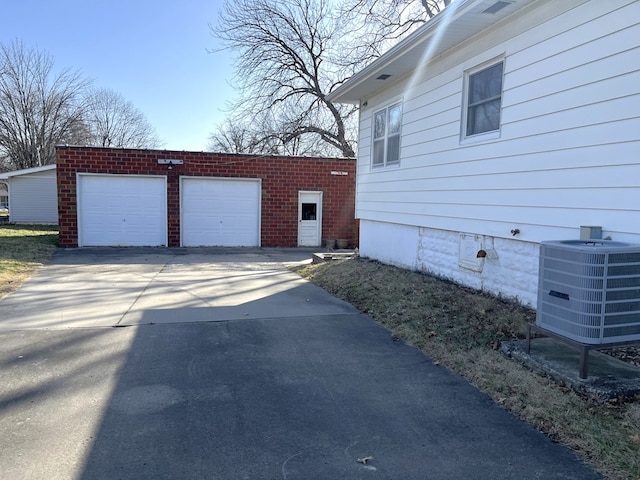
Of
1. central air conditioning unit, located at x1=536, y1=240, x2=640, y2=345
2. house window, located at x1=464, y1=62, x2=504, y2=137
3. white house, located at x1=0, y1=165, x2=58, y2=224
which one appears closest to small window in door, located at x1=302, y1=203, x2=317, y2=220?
house window, located at x1=464, y1=62, x2=504, y2=137

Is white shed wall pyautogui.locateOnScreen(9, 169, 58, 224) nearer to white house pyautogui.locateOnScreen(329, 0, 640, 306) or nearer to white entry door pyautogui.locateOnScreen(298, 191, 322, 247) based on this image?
white entry door pyautogui.locateOnScreen(298, 191, 322, 247)

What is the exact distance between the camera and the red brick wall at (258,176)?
14906 mm

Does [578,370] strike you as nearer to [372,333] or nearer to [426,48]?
[372,333]

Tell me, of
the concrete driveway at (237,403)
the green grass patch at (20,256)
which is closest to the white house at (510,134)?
the concrete driveway at (237,403)

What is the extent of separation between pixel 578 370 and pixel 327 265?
280 inches

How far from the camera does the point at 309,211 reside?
1722 cm

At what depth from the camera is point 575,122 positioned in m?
4.99

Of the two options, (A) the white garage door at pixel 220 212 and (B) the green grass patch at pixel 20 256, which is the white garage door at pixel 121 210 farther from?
(B) the green grass patch at pixel 20 256

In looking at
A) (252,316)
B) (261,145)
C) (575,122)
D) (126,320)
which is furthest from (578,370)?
(261,145)

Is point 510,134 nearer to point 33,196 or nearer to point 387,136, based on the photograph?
point 387,136

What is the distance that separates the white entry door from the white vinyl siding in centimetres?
908

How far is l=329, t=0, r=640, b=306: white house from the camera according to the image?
4.54 metres

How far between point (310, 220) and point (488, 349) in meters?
12.9

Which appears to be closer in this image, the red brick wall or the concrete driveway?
the concrete driveway
